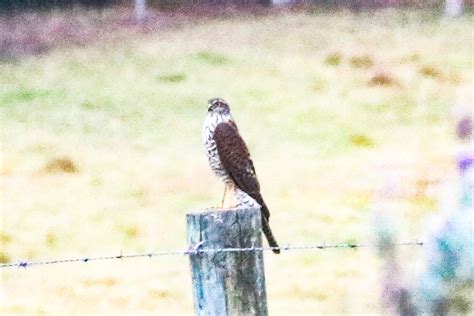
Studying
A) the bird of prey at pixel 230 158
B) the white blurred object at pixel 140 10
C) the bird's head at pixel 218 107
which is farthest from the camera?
the white blurred object at pixel 140 10

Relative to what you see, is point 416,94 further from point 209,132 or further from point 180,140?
point 209,132

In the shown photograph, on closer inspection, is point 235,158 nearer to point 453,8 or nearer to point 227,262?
point 227,262

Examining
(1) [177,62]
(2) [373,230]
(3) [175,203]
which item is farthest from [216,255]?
(1) [177,62]

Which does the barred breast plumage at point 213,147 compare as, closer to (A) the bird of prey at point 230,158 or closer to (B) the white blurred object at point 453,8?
(A) the bird of prey at point 230,158

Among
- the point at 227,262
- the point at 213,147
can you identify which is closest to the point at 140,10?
the point at 213,147

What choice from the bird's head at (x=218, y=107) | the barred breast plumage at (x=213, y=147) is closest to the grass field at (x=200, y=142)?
the bird's head at (x=218, y=107)

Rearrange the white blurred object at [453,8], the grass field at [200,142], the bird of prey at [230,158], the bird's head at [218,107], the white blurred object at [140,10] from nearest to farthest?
the bird of prey at [230,158], the bird's head at [218,107], the grass field at [200,142], the white blurred object at [453,8], the white blurred object at [140,10]

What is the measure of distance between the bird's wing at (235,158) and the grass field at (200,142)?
1839 millimetres

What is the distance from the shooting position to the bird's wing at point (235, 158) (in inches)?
171

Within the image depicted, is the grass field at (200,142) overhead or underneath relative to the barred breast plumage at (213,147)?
overhead

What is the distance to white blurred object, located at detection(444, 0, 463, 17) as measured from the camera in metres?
16.3

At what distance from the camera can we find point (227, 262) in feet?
8.94

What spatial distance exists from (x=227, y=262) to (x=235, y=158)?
1.76 m

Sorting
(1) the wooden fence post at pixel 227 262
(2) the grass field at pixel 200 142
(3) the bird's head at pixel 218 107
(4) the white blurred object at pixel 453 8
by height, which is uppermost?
(4) the white blurred object at pixel 453 8
